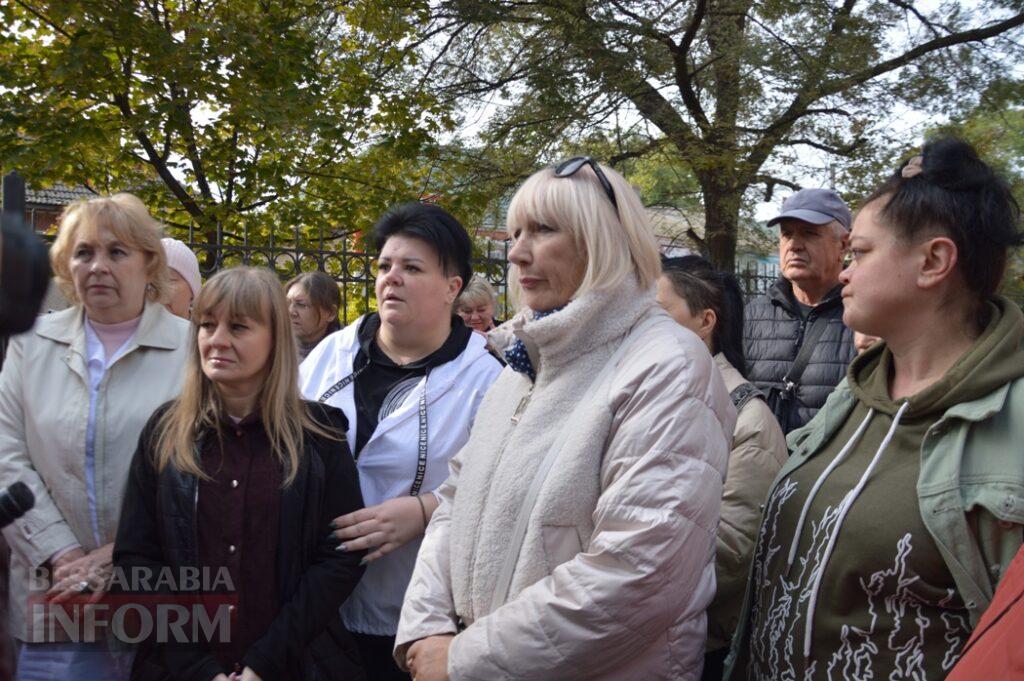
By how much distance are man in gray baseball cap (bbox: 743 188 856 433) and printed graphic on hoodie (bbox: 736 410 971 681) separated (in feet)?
5.31

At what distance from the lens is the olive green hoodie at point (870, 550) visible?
1886mm

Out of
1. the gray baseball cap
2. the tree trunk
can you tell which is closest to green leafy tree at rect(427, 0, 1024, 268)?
the tree trunk

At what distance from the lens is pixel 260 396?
9.39 ft

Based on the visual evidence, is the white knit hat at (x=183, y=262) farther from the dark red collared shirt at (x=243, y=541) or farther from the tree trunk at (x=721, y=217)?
the tree trunk at (x=721, y=217)

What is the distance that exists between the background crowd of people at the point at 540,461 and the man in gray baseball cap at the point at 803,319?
0.54 meters

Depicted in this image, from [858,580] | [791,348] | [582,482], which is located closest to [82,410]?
[582,482]

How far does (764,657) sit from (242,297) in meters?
1.82

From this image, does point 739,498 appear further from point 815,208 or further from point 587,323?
point 815,208

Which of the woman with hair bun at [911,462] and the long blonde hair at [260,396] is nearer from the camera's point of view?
the woman with hair bun at [911,462]

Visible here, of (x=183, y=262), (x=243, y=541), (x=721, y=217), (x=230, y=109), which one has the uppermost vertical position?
(x=230, y=109)

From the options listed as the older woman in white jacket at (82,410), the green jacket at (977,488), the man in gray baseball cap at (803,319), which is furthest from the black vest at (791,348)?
the older woman in white jacket at (82,410)

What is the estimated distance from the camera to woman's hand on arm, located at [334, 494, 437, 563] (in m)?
2.72

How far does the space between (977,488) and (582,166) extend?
1135mm

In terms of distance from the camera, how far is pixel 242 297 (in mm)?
2879
